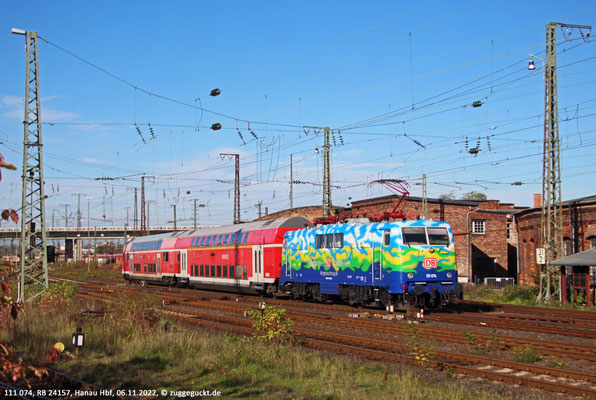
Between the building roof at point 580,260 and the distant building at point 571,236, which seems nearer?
the building roof at point 580,260

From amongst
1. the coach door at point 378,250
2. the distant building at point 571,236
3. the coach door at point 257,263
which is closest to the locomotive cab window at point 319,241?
the coach door at point 378,250

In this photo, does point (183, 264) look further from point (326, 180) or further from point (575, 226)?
point (575, 226)

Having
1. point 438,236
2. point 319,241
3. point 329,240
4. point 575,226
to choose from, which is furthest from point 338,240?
point 575,226

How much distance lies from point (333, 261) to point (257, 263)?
23.3 feet

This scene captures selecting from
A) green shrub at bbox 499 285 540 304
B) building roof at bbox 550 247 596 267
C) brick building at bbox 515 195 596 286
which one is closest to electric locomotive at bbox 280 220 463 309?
building roof at bbox 550 247 596 267

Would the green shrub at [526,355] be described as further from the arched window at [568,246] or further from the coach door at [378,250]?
the arched window at [568,246]

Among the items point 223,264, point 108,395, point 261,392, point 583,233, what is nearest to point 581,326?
point 261,392

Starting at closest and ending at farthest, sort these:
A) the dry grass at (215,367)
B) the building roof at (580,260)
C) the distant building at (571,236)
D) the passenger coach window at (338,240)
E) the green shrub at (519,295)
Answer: the dry grass at (215,367), the passenger coach window at (338,240), the building roof at (580,260), the distant building at (571,236), the green shrub at (519,295)

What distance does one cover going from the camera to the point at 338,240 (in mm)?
24766

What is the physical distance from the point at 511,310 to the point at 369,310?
5.78 metres

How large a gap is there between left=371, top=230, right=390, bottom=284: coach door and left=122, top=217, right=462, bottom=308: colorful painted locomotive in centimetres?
4

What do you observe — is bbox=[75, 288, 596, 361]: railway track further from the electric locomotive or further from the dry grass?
the dry grass

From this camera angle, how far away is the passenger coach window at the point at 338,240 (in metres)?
24.5

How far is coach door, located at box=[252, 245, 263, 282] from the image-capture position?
3083 cm
